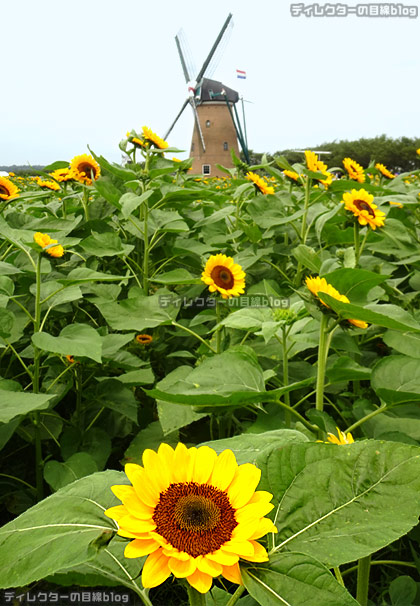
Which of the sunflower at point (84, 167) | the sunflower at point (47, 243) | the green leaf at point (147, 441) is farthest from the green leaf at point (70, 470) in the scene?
the sunflower at point (84, 167)

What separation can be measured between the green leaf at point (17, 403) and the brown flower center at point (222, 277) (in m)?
0.74

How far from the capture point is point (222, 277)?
61.6 inches

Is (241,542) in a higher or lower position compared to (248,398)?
higher

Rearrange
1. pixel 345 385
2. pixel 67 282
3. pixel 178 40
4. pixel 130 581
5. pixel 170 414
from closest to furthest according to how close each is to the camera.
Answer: pixel 130 581 < pixel 170 414 < pixel 67 282 < pixel 345 385 < pixel 178 40

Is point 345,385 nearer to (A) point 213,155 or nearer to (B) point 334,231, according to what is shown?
(B) point 334,231

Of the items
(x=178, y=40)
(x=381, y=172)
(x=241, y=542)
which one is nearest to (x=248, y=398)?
(x=241, y=542)

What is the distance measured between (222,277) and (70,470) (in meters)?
0.74

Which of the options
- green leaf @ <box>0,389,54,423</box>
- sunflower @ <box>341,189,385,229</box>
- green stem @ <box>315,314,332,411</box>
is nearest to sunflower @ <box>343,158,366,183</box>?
sunflower @ <box>341,189,385,229</box>

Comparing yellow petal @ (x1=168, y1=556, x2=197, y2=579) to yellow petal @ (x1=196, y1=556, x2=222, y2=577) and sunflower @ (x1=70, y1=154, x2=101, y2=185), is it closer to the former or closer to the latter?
yellow petal @ (x1=196, y1=556, x2=222, y2=577)

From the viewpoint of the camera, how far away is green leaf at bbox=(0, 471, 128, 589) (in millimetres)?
447

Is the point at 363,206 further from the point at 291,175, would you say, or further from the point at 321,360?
the point at 321,360

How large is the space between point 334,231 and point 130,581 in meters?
1.69

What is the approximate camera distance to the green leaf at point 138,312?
1.50 metres

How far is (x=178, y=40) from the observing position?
2073 centimetres
